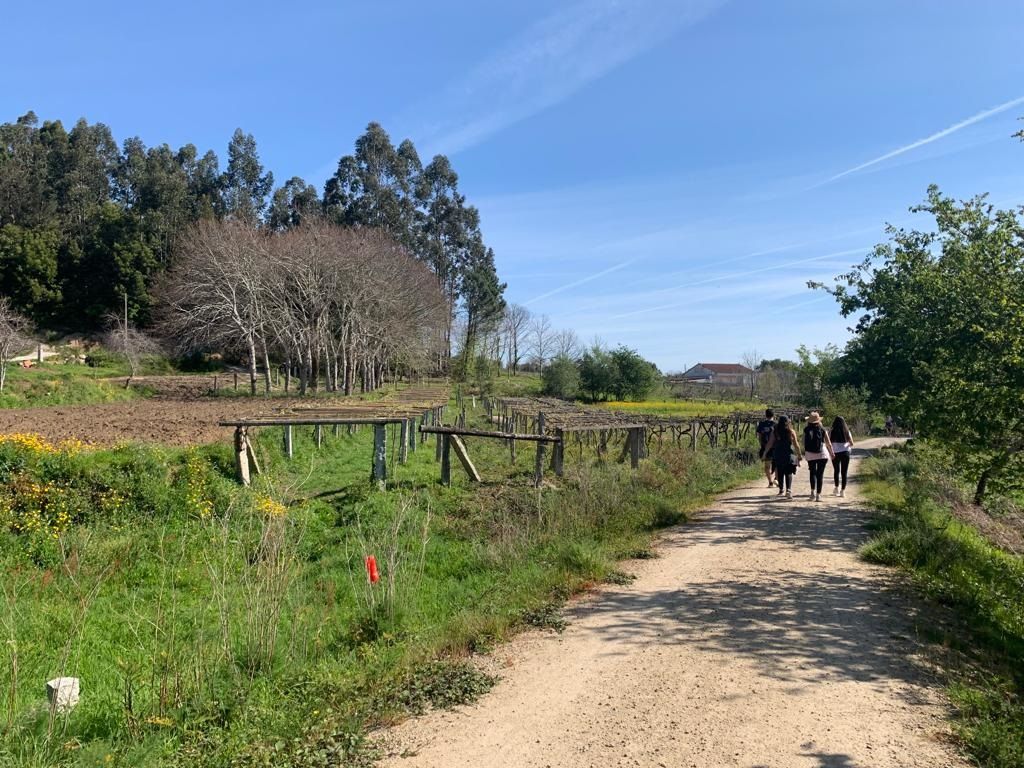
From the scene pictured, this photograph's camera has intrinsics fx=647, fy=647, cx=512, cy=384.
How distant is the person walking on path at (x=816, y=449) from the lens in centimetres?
1146

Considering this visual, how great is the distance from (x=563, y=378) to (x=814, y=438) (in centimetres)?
4672

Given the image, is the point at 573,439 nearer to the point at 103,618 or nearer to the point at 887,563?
the point at 887,563

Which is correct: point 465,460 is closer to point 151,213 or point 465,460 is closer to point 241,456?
point 241,456

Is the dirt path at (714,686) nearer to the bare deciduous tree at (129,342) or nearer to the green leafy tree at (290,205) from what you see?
the bare deciduous tree at (129,342)

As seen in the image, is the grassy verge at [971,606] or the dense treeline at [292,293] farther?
the dense treeline at [292,293]

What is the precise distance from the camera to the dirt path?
366cm

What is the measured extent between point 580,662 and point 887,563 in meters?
4.66

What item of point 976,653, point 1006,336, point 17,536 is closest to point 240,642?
A: point 17,536

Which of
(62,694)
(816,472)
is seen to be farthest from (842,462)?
(62,694)

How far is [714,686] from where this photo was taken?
4.40 m

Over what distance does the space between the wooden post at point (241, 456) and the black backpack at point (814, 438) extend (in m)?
10.1

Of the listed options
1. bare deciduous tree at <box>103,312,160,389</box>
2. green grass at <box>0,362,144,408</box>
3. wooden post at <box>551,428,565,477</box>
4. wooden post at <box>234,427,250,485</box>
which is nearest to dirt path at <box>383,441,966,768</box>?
wooden post at <box>551,428,565,477</box>

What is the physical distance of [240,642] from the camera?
532cm

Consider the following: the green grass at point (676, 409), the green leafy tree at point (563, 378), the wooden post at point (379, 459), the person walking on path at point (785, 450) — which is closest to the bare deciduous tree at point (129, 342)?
the green leafy tree at point (563, 378)
